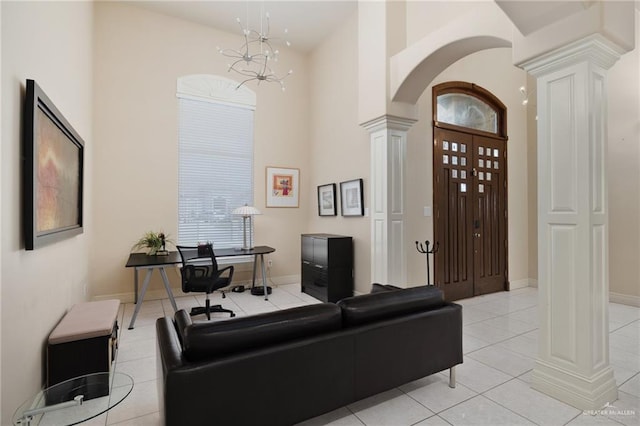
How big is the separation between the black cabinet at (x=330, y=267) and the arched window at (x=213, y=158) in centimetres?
146

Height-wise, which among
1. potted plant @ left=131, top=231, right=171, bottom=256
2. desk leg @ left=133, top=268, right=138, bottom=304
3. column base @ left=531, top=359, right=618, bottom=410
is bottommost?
column base @ left=531, top=359, right=618, bottom=410

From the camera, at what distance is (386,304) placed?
6.84 ft

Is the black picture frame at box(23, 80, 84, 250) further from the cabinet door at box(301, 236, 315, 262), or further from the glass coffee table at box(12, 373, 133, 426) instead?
the cabinet door at box(301, 236, 315, 262)

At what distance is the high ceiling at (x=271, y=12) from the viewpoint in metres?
4.71

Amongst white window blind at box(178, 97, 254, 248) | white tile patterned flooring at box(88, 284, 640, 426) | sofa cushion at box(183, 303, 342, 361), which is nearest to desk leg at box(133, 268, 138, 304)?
white tile patterned flooring at box(88, 284, 640, 426)

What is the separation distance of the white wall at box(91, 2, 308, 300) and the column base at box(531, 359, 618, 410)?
4306mm

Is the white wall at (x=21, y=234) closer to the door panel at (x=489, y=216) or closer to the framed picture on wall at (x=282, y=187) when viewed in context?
the framed picture on wall at (x=282, y=187)

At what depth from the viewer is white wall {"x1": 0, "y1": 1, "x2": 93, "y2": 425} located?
165 cm

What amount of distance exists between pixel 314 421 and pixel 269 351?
763 millimetres

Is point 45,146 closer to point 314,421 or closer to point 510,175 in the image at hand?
point 314,421

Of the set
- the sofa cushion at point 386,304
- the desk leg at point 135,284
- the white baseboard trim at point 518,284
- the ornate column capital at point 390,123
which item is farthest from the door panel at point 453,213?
the desk leg at point 135,284

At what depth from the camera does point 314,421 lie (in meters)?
2.02

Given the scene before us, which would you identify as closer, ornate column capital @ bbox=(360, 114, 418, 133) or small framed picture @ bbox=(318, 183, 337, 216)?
ornate column capital @ bbox=(360, 114, 418, 133)

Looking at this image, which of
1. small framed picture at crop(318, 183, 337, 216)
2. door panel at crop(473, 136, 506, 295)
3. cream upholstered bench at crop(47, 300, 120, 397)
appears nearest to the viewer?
cream upholstered bench at crop(47, 300, 120, 397)
